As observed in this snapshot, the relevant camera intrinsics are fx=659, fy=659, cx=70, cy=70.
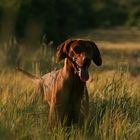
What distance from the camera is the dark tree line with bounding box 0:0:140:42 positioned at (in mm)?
21564

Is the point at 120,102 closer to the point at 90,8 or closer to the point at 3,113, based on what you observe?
the point at 3,113

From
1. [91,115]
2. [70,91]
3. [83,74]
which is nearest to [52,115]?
[70,91]

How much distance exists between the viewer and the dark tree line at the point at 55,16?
70.7ft

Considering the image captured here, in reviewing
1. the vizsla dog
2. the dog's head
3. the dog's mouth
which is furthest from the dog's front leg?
the dog's mouth

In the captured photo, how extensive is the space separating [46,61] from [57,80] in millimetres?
2624

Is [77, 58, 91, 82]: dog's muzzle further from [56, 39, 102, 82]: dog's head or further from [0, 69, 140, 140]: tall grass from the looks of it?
[0, 69, 140, 140]: tall grass

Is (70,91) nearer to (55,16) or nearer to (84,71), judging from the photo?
(84,71)

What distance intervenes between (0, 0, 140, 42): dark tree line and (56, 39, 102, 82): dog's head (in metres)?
2.24

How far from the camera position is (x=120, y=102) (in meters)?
7.09

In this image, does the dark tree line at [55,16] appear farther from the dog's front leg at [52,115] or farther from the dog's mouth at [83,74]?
Answer: the dog's mouth at [83,74]

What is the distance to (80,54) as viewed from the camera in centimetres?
641

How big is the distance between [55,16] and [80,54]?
21.5 meters

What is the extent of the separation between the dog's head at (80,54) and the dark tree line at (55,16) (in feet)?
7.35

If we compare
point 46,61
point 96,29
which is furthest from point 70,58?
point 96,29
